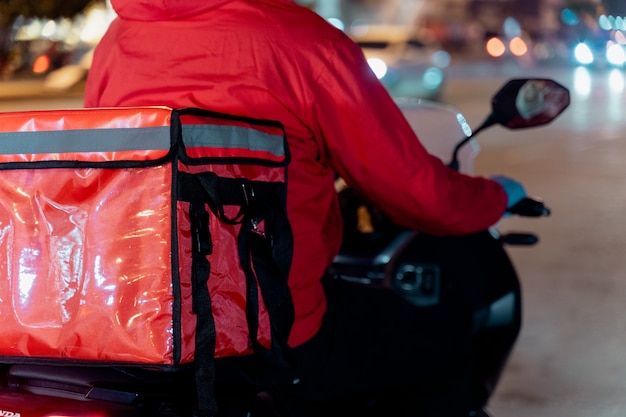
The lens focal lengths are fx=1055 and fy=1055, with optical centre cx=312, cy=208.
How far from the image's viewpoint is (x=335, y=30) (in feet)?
7.22

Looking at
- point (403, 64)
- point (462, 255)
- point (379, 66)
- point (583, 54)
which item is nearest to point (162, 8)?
point (462, 255)

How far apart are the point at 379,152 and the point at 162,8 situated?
538 millimetres

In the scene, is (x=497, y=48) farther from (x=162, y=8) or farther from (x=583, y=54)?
(x=162, y=8)

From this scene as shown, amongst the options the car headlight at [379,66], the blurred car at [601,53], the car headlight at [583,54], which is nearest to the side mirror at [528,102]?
the car headlight at [379,66]

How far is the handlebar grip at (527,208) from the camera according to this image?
2.61 meters

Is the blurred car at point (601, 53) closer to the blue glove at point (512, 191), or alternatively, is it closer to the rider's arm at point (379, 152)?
the blue glove at point (512, 191)

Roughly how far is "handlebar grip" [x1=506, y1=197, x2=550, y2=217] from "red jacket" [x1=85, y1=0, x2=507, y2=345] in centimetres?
37

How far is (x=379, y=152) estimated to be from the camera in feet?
7.18

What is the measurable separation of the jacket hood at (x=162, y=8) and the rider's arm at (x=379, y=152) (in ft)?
0.93

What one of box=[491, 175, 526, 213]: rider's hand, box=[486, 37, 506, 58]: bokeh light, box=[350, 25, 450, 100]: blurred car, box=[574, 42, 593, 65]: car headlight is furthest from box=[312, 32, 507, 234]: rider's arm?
box=[486, 37, 506, 58]: bokeh light

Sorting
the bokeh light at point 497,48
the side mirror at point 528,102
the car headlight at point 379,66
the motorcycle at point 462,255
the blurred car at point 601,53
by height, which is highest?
the bokeh light at point 497,48

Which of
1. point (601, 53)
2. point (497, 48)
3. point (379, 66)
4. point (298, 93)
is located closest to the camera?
point (298, 93)

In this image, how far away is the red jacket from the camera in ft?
7.01

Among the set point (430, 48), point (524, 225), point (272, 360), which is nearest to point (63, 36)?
point (524, 225)
